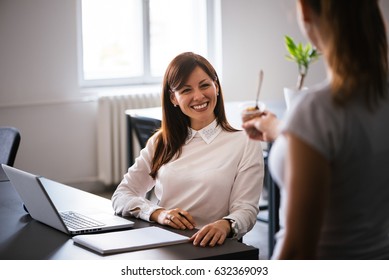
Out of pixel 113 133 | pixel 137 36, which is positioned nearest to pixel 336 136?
pixel 113 133

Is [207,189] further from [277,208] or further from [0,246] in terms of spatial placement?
[277,208]

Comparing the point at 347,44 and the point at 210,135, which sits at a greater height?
the point at 347,44

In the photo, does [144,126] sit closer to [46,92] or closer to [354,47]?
[46,92]

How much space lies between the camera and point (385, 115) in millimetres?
1284

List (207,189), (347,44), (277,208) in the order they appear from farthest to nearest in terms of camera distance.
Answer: (277,208), (207,189), (347,44)

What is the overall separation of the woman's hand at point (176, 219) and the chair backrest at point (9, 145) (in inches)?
46.6

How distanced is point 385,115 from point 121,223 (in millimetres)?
1159

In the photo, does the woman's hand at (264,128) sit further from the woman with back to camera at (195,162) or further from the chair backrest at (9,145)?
the chair backrest at (9,145)

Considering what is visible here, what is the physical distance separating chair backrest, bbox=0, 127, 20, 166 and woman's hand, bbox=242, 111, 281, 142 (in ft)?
6.23

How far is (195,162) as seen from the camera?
8.13ft

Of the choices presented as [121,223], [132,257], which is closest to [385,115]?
[132,257]

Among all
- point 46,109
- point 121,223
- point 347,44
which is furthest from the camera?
point 46,109

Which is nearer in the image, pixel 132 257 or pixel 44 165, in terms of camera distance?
pixel 132 257

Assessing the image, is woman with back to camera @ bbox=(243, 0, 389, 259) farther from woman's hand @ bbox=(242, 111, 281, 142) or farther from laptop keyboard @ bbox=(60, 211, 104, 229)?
laptop keyboard @ bbox=(60, 211, 104, 229)
